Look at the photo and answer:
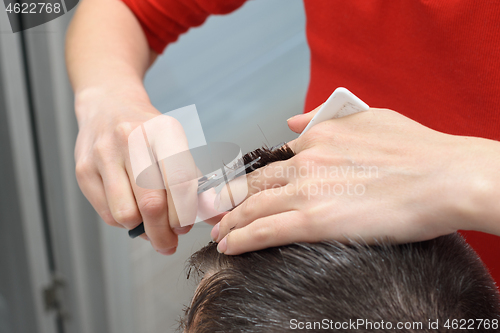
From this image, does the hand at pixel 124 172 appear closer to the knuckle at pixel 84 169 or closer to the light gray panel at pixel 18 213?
the knuckle at pixel 84 169

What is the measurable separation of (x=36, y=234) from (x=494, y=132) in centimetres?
124

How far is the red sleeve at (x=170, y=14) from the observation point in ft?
2.48

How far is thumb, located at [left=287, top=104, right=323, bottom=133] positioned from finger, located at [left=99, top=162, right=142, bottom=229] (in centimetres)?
24

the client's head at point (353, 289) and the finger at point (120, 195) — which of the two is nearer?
the client's head at point (353, 289)

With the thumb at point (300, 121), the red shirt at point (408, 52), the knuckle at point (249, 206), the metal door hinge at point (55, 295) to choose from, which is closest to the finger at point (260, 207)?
the knuckle at point (249, 206)

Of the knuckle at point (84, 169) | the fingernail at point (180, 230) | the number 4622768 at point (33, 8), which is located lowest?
the fingernail at point (180, 230)

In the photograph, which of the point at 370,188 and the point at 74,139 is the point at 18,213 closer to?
the point at 74,139

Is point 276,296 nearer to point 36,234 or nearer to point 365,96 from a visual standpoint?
point 365,96

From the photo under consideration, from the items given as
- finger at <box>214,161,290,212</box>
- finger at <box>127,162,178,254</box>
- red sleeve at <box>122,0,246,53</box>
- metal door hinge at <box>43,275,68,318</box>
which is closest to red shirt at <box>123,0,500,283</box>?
red sleeve at <box>122,0,246,53</box>

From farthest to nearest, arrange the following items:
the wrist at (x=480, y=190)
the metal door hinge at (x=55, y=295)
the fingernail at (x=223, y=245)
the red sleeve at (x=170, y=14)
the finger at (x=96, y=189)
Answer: the metal door hinge at (x=55, y=295) < the red sleeve at (x=170, y=14) < the finger at (x=96, y=189) < the fingernail at (x=223, y=245) < the wrist at (x=480, y=190)

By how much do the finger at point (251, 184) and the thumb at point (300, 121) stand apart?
2.7 inches

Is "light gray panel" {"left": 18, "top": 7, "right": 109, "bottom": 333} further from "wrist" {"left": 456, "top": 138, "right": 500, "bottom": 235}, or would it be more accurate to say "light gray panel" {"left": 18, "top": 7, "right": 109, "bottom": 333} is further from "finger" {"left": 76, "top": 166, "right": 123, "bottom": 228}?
"wrist" {"left": 456, "top": 138, "right": 500, "bottom": 235}

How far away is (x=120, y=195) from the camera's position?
0.49 metres

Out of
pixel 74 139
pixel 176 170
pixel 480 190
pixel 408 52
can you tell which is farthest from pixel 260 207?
pixel 74 139
